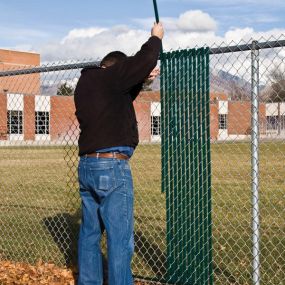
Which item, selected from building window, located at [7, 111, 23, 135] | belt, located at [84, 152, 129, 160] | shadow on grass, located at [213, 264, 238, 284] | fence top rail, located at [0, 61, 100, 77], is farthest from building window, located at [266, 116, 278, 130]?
belt, located at [84, 152, 129, 160]

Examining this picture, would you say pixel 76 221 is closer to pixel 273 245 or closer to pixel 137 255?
pixel 137 255

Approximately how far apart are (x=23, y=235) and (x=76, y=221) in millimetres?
932

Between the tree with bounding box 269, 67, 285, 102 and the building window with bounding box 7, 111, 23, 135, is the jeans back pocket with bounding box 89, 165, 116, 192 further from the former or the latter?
the building window with bounding box 7, 111, 23, 135

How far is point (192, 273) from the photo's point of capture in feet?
17.1

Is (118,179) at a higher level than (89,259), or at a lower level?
higher

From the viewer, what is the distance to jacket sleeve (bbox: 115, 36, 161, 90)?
4.38m

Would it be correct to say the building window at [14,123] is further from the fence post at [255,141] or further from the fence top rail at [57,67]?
the fence post at [255,141]

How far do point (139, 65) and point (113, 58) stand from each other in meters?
0.33

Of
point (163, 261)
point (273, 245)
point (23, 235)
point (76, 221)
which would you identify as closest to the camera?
point (163, 261)

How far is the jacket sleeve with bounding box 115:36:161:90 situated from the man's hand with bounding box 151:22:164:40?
0.14 meters

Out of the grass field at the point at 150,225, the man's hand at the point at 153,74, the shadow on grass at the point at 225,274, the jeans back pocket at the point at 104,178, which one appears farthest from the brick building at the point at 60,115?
the shadow on grass at the point at 225,274

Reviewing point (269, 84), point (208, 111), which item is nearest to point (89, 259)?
point (208, 111)

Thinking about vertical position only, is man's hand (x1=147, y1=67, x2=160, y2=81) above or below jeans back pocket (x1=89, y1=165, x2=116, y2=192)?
above

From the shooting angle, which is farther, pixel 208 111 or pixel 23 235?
pixel 23 235
